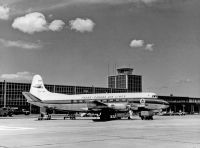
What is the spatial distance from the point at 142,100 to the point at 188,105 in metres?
133

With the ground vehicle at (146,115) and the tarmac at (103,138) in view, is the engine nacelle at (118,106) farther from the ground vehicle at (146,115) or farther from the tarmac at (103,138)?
the tarmac at (103,138)

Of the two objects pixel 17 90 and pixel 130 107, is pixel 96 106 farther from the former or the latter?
pixel 17 90

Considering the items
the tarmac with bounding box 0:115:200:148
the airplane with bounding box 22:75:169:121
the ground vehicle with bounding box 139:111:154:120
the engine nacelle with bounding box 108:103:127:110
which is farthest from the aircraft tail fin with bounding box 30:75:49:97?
the tarmac with bounding box 0:115:200:148

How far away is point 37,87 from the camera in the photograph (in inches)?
2606

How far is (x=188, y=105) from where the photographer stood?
176 meters

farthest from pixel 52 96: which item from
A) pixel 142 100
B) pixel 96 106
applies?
pixel 142 100

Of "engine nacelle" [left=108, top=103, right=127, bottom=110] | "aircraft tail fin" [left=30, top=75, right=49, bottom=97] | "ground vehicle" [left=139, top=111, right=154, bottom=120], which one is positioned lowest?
"ground vehicle" [left=139, top=111, right=154, bottom=120]

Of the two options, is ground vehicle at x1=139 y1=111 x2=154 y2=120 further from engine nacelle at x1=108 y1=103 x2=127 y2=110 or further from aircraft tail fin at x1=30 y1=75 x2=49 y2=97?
aircraft tail fin at x1=30 y1=75 x2=49 y2=97

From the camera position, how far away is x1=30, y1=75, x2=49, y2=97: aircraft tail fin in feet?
213

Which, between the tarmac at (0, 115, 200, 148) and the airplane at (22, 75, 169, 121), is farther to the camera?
the airplane at (22, 75, 169, 121)

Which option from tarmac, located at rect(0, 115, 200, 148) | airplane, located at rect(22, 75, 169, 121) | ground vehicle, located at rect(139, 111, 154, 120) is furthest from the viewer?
airplane, located at rect(22, 75, 169, 121)

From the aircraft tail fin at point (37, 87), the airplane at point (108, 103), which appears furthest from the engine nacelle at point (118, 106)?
the aircraft tail fin at point (37, 87)

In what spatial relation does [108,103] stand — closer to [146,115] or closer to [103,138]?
[146,115]

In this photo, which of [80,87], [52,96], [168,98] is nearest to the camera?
[52,96]
